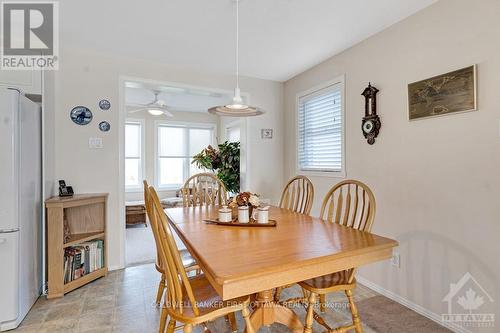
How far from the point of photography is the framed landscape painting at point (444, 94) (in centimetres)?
176

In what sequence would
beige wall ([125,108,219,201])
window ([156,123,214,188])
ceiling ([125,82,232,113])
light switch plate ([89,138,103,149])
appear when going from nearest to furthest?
1. light switch plate ([89,138,103,149])
2. ceiling ([125,82,232,113])
3. beige wall ([125,108,219,201])
4. window ([156,123,214,188])

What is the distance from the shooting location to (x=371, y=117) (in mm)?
2477

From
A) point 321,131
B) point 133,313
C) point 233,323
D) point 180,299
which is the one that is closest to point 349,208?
point 233,323

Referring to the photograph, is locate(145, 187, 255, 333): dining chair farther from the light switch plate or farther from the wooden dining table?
the light switch plate

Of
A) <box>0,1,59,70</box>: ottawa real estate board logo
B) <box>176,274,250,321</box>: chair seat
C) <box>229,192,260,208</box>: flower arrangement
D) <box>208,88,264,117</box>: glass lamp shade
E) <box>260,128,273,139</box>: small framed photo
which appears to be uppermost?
<box>0,1,59,70</box>: ottawa real estate board logo

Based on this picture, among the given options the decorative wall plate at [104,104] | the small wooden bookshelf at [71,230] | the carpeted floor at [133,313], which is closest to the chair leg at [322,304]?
the carpeted floor at [133,313]

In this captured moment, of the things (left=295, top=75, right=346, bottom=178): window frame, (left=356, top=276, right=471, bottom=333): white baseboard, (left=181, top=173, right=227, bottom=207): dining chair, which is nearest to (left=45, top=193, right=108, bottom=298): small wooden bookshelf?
(left=181, top=173, right=227, bottom=207): dining chair

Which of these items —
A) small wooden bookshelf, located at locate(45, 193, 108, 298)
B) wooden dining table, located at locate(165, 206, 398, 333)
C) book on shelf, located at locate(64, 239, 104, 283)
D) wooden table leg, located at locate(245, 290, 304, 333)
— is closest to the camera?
wooden dining table, located at locate(165, 206, 398, 333)

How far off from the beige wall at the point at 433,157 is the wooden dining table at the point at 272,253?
866 mm

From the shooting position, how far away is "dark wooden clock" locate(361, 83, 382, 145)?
8.01 feet

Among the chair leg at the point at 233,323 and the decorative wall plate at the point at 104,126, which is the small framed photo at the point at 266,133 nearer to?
the decorative wall plate at the point at 104,126

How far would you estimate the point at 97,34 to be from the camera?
2480 mm

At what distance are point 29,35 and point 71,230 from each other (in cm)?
193

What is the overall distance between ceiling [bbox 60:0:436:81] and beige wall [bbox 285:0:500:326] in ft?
0.83
